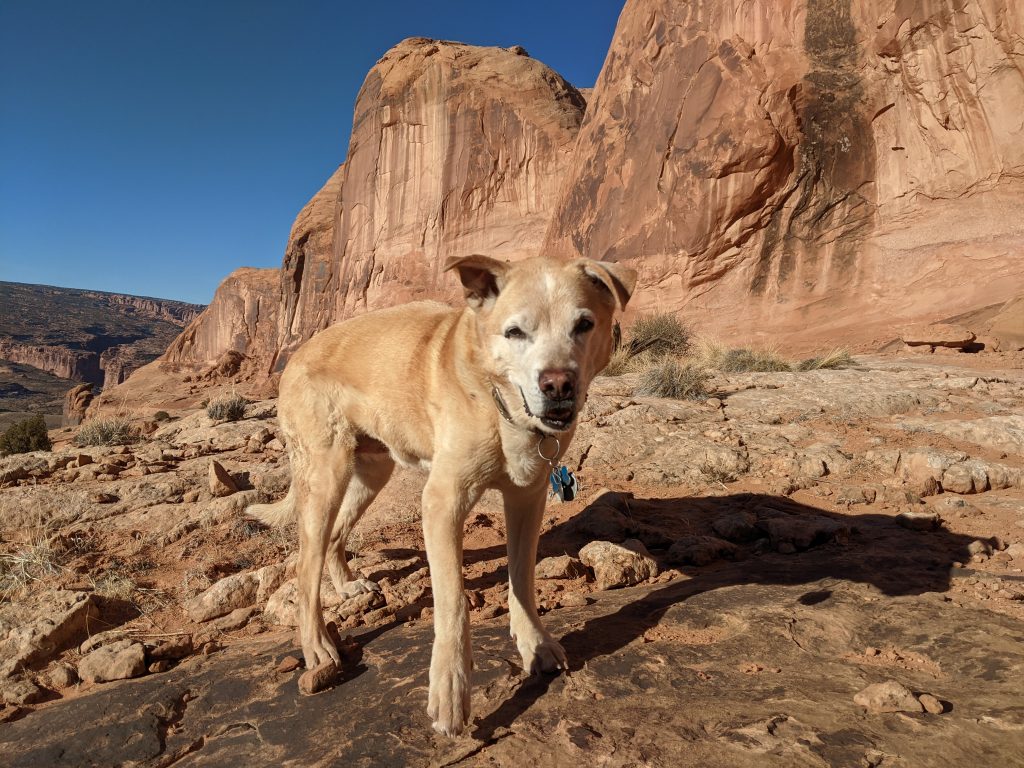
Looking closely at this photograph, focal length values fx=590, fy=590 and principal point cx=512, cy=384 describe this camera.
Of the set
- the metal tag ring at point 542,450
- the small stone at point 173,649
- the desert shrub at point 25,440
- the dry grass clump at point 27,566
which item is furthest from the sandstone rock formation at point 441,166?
the metal tag ring at point 542,450

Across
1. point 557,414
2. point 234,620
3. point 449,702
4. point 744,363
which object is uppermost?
point 744,363

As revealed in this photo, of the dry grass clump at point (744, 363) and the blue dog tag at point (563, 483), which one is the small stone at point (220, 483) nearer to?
the blue dog tag at point (563, 483)

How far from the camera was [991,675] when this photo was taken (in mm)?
2178

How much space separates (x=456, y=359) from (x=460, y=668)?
135 cm

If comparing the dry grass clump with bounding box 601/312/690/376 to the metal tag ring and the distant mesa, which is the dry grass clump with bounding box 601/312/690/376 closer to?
the metal tag ring

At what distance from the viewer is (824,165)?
1677 cm

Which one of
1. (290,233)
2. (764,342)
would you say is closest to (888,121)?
(764,342)

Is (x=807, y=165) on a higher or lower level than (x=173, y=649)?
higher

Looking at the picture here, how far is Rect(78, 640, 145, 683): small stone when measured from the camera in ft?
10.2

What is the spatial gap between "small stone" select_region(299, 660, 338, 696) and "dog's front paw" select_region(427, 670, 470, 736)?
→ 687mm

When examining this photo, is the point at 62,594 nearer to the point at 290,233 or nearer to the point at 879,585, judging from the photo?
the point at 879,585

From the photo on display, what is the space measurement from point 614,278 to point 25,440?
36.9 ft

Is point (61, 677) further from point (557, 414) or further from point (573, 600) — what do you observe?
point (557, 414)

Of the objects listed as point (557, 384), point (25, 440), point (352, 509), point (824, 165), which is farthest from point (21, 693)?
point (824, 165)
